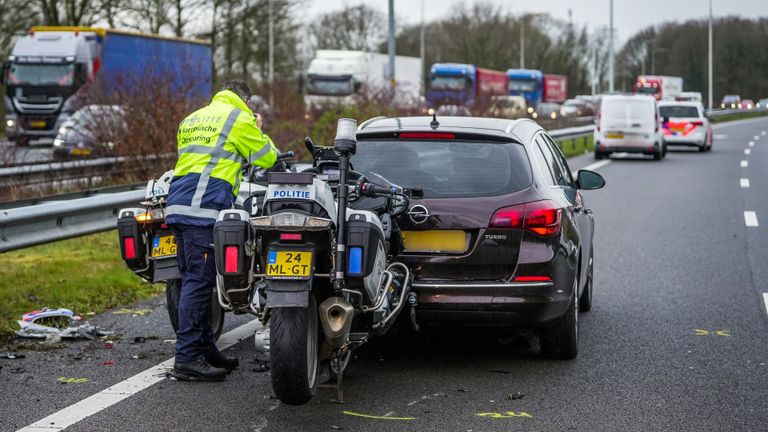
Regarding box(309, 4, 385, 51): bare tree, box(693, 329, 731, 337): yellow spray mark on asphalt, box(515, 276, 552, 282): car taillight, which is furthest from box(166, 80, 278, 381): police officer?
box(309, 4, 385, 51): bare tree

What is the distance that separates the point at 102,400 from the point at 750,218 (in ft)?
38.7

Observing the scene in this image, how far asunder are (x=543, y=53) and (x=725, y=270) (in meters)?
87.8

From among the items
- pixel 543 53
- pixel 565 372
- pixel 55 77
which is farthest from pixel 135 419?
pixel 543 53

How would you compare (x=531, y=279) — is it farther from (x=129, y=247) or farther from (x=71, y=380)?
(x=71, y=380)

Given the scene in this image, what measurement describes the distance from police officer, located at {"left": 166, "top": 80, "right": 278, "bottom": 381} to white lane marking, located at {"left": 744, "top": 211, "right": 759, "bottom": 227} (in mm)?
10126

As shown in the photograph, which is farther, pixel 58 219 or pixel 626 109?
pixel 626 109

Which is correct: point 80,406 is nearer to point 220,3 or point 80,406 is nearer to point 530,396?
point 530,396

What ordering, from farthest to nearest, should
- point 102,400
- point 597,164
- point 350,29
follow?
point 350,29 < point 597,164 < point 102,400

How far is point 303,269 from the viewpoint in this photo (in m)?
5.22

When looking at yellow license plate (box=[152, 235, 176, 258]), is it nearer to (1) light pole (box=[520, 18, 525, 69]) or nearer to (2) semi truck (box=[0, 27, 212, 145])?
(2) semi truck (box=[0, 27, 212, 145])

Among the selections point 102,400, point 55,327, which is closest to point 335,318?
point 102,400

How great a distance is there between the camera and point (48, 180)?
16.0 meters

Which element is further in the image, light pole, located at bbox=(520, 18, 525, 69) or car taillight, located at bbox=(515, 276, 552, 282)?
light pole, located at bbox=(520, 18, 525, 69)

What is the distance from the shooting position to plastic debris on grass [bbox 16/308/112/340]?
24.0 ft
